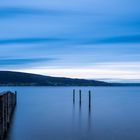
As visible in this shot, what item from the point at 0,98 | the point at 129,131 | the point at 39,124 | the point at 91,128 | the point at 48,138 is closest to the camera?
the point at 0,98

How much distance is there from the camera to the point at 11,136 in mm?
26141

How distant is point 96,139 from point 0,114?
334 inches

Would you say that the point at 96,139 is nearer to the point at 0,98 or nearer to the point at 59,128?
the point at 59,128

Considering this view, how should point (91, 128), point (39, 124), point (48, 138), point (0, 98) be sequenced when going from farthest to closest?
point (39, 124) → point (91, 128) → point (48, 138) → point (0, 98)

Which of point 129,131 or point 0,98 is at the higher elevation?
point 0,98

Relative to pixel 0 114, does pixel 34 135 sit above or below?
below

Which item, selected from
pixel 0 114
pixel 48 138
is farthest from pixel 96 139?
pixel 0 114

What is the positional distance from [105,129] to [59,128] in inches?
161

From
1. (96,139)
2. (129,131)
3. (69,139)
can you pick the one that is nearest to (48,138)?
(69,139)

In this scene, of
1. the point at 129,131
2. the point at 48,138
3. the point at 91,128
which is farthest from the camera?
the point at 91,128

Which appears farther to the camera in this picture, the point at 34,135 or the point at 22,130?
the point at 22,130

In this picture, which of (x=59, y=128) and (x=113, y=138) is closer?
(x=113, y=138)

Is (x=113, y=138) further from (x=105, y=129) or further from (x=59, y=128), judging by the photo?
(x=59, y=128)

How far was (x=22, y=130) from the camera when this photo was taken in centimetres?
2992
